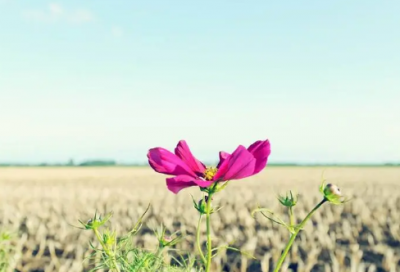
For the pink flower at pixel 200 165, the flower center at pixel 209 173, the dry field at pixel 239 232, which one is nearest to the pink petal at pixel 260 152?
the pink flower at pixel 200 165

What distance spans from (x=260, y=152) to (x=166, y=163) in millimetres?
236

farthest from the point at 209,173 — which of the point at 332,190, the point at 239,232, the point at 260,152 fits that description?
the point at 239,232

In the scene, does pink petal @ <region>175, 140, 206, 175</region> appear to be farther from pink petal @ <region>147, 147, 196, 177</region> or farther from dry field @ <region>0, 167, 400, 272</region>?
dry field @ <region>0, 167, 400, 272</region>

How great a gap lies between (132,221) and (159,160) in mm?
6737

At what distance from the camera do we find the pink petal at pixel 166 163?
1.44m

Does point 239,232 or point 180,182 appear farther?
point 239,232

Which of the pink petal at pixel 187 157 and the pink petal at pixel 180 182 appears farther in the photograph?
the pink petal at pixel 187 157

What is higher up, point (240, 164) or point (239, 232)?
point (240, 164)

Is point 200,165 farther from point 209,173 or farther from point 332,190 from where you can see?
point 332,190

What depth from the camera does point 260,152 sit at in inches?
57.7

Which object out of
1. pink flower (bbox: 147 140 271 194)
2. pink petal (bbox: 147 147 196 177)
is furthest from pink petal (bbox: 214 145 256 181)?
pink petal (bbox: 147 147 196 177)

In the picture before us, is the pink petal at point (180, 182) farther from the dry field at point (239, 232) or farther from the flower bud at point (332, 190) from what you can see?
the dry field at point (239, 232)

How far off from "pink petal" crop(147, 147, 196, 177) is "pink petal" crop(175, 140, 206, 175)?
2.4 inches

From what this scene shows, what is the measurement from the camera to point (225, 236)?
707cm
